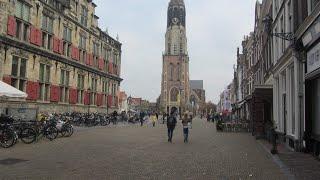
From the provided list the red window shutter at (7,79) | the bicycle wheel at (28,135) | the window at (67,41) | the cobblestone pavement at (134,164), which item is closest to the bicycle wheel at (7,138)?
the cobblestone pavement at (134,164)

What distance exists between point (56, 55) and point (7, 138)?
20.5 m

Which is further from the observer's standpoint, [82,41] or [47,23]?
[82,41]

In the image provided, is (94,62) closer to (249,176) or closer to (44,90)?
(44,90)

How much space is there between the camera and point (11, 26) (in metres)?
28.6

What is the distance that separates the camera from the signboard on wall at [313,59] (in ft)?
41.5

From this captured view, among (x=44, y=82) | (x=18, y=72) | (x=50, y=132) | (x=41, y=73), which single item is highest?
(x=41, y=73)

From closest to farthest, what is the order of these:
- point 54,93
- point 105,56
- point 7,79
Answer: point 7,79 < point 54,93 < point 105,56

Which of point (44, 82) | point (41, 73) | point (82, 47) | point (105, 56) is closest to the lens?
point (41, 73)

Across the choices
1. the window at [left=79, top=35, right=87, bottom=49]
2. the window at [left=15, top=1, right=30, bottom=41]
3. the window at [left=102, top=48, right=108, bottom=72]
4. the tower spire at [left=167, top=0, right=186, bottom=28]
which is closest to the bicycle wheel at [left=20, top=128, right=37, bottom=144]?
the window at [left=15, top=1, right=30, bottom=41]

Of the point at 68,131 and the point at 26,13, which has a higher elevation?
the point at 26,13

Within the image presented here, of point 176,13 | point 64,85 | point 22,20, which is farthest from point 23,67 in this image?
point 176,13

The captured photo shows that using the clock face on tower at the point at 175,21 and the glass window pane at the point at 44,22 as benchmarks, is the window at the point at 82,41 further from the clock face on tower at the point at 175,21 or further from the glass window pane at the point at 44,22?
the clock face on tower at the point at 175,21

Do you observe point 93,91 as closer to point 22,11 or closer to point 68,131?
point 22,11

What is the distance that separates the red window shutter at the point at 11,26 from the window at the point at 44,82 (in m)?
5.14
